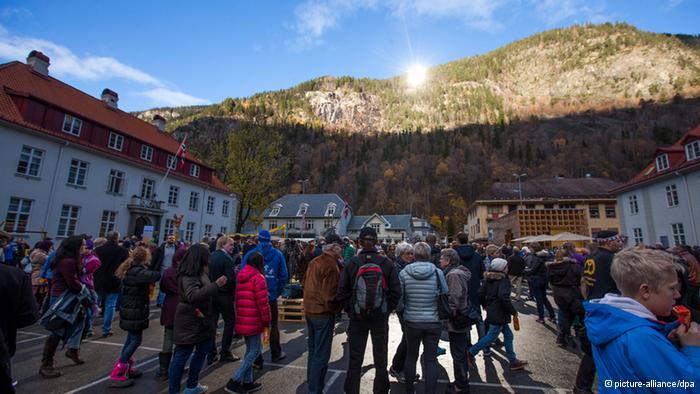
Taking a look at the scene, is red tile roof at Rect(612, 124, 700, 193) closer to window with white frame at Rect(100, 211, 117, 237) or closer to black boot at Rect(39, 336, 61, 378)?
black boot at Rect(39, 336, 61, 378)

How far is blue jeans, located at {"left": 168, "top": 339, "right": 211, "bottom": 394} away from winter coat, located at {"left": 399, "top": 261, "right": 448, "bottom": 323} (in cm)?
285

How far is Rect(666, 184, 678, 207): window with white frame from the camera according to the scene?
69.2 ft

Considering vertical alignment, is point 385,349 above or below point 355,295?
below

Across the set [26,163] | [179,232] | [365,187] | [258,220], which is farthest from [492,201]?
[365,187]

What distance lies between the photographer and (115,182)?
22.0 metres

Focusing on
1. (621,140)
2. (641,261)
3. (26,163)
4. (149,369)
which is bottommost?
(149,369)

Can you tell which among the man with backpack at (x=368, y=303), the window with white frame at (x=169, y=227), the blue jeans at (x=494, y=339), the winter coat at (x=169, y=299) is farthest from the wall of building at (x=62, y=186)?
the blue jeans at (x=494, y=339)

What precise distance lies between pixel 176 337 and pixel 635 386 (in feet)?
14.6

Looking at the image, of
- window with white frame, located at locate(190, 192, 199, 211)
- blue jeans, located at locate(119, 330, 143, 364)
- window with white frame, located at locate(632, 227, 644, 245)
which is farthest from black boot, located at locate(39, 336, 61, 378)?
window with white frame, located at locate(632, 227, 644, 245)

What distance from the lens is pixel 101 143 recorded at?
2105 centimetres

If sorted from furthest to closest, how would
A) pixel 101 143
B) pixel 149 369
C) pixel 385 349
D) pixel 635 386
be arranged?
pixel 101 143
pixel 149 369
pixel 385 349
pixel 635 386

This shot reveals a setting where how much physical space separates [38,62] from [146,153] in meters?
9.01

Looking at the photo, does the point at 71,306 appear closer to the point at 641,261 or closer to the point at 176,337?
the point at 176,337

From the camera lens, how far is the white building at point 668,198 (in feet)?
64.1
